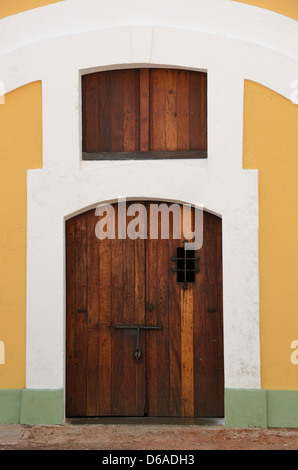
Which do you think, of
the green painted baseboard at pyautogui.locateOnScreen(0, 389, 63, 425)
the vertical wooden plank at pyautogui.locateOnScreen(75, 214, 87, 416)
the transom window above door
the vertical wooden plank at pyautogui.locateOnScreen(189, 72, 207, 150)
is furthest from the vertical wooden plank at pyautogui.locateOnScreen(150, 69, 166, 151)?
the green painted baseboard at pyautogui.locateOnScreen(0, 389, 63, 425)

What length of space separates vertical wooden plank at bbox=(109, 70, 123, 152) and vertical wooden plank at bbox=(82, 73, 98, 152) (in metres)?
0.18

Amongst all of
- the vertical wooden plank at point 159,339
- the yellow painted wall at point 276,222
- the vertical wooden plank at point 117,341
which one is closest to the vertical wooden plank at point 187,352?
the vertical wooden plank at point 159,339

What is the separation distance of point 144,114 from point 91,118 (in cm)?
60

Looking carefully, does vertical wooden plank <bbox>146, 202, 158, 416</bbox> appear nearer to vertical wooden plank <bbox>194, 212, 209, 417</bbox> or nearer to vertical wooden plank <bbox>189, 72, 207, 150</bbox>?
vertical wooden plank <bbox>194, 212, 209, 417</bbox>

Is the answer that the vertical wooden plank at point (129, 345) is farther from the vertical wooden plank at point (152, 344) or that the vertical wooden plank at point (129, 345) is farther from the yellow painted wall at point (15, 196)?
the yellow painted wall at point (15, 196)

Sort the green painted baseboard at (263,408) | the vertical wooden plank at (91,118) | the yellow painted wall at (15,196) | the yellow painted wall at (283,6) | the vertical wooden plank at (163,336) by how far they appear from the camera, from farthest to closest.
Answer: the vertical wooden plank at (91,118)
the vertical wooden plank at (163,336)
the yellow painted wall at (15,196)
the yellow painted wall at (283,6)
the green painted baseboard at (263,408)

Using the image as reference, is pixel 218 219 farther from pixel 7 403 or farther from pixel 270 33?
pixel 7 403

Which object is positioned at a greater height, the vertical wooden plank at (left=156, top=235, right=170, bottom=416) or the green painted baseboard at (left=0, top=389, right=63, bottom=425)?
the vertical wooden plank at (left=156, top=235, right=170, bottom=416)

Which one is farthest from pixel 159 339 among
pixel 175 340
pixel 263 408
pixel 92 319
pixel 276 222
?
pixel 276 222

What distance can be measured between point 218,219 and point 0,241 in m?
2.39

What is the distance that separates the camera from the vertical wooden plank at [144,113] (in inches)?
284

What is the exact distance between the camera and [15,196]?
7098 mm

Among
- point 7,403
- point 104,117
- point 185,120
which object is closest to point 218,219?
point 185,120

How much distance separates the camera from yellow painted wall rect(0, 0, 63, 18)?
711 cm
